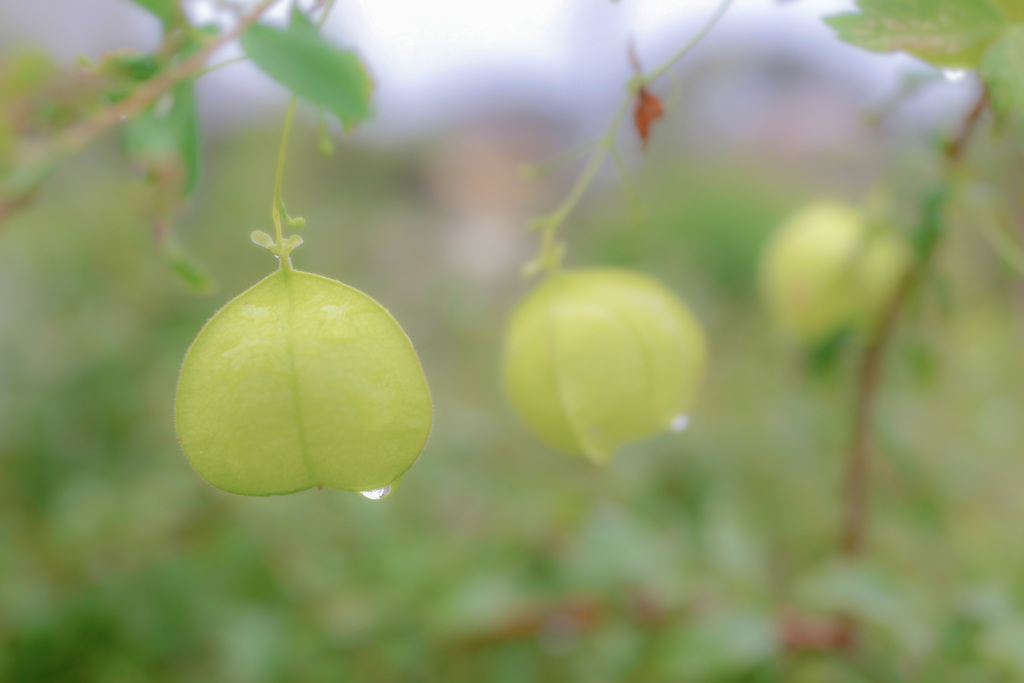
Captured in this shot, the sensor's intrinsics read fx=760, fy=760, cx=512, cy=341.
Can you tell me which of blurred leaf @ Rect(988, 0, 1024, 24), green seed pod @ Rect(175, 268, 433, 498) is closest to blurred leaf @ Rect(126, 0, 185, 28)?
green seed pod @ Rect(175, 268, 433, 498)

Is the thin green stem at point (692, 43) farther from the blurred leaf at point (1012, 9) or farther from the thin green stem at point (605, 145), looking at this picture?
the blurred leaf at point (1012, 9)

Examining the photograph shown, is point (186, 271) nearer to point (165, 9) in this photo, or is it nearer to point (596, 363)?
point (165, 9)

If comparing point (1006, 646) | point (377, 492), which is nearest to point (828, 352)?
point (1006, 646)

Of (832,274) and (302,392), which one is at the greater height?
(832,274)

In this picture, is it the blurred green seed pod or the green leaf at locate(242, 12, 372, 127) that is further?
the blurred green seed pod

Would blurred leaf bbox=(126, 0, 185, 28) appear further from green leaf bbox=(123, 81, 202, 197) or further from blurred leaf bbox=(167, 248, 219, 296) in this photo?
blurred leaf bbox=(167, 248, 219, 296)

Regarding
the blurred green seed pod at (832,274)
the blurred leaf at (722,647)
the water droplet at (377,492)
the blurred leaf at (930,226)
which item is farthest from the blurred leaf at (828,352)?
the water droplet at (377,492)
